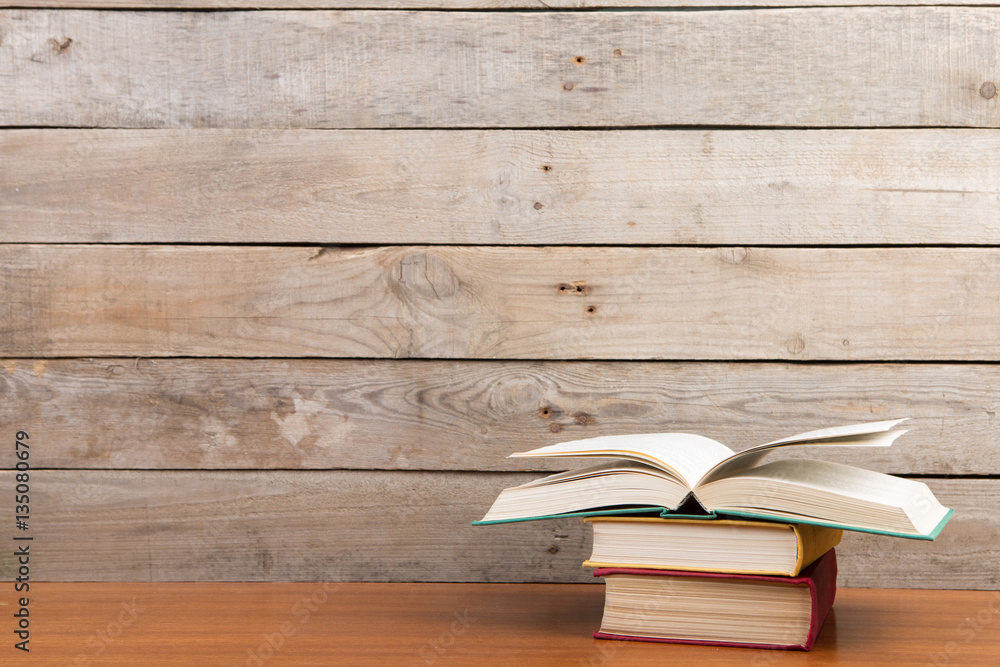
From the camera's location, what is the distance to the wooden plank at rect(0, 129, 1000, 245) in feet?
3.11

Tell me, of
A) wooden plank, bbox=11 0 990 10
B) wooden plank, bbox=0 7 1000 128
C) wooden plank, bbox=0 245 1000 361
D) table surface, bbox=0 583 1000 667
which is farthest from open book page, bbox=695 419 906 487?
wooden plank, bbox=11 0 990 10

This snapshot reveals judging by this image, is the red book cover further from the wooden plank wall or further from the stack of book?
the wooden plank wall

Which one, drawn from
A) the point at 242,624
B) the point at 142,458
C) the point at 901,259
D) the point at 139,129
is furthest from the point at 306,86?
the point at 901,259

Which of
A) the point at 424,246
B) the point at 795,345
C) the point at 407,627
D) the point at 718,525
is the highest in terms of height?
the point at 424,246

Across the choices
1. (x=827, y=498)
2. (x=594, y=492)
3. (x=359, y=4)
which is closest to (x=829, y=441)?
(x=827, y=498)

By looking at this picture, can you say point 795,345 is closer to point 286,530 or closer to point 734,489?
point 734,489

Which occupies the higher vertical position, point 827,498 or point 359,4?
point 359,4

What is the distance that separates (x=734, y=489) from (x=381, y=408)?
447 millimetres

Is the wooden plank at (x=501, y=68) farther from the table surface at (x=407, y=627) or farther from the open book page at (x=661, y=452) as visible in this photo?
the table surface at (x=407, y=627)

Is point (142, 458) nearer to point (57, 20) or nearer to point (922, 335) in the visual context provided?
point (57, 20)

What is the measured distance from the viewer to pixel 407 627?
30.4 inches

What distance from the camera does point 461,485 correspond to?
97 centimetres

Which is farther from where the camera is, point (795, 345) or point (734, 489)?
point (795, 345)

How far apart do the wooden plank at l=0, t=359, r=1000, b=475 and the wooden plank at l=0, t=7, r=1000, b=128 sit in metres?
0.30
